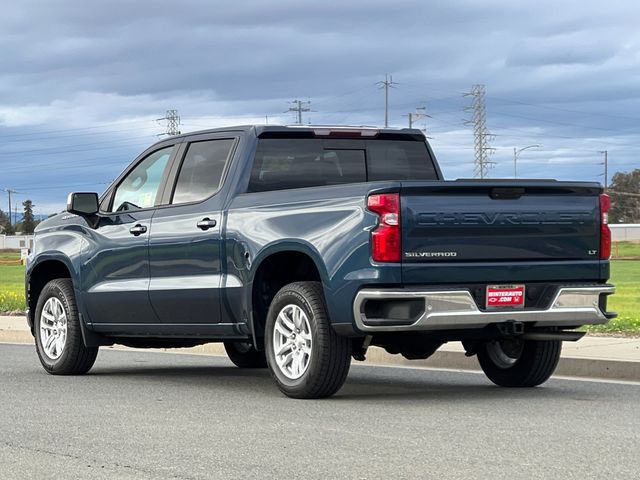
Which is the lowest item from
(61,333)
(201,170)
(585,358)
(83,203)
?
(585,358)

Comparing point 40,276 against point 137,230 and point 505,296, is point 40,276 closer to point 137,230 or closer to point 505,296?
point 137,230

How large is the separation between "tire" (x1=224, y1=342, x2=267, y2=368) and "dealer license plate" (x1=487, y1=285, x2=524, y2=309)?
389 centimetres

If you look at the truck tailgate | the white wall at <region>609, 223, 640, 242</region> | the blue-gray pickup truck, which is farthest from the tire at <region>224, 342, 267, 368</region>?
the white wall at <region>609, 223, 640, 242</region>

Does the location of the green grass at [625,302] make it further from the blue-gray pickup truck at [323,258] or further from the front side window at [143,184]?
the front side window at [143,184]

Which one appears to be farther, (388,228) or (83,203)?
(83,203)

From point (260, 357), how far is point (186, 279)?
7.48ft

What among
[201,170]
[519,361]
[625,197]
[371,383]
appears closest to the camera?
[519,361]

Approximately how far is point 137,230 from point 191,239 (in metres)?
0.82

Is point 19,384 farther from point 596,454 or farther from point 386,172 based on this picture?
point 596,454

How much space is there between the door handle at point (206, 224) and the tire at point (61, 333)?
7.06 feet

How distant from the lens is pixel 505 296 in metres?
9.85

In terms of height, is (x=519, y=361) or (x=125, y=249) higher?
(x=125, y=249)

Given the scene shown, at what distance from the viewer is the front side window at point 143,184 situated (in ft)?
39.2

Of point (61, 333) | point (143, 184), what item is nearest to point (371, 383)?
point (143, 184)
